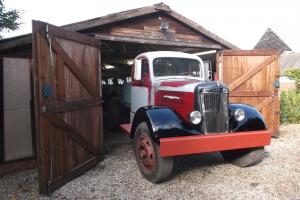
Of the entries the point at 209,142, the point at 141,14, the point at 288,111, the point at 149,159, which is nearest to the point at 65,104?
the point at 149,159

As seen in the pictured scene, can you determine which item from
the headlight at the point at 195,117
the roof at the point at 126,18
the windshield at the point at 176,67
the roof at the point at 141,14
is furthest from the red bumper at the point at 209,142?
the roof at the point at 141,14

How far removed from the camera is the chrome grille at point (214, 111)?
450 centimetres

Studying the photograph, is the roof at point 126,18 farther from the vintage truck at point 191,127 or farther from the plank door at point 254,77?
the vintage truck at point 191,127

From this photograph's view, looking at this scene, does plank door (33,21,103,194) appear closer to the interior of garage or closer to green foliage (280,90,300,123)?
the interior of garage

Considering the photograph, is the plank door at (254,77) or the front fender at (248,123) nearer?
the front fender at (248,123)

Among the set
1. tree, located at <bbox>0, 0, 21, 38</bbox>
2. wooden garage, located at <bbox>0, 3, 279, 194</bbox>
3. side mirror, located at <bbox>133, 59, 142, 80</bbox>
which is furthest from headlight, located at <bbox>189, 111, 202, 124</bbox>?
tree, located at <bbox>0, 0, 21, 38</bbox>

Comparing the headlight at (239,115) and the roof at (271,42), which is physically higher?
the roof at (271,42)

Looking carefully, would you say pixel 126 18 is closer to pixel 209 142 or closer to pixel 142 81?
pixel 142 81

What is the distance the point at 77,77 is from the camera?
496 cm

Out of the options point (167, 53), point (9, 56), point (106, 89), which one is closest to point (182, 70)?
point (167, 53)

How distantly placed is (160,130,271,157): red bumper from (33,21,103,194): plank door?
171cm

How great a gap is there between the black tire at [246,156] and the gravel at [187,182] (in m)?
0.12

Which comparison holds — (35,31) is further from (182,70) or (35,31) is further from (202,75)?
(202,75)

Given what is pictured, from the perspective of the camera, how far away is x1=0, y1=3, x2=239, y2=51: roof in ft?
19.0
